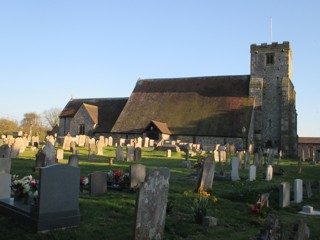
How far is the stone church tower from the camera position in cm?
3962

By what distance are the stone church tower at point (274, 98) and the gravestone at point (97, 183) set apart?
3124 cm

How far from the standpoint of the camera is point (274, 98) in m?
41.0

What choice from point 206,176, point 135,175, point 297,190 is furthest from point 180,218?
point 297,190

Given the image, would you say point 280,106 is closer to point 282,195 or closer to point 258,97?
point 258,97

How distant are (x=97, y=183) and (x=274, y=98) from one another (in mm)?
34629

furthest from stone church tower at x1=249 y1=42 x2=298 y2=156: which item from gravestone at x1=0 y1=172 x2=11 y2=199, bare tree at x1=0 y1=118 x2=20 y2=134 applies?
bare tree at x1=0 y1=118 x2=20 y2=134

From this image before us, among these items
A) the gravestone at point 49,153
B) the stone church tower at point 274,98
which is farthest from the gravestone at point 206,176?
the stone church tower at point 274,98

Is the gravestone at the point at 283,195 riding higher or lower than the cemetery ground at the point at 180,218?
higher

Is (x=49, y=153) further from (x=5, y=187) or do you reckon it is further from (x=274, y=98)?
(x=274, y=98)

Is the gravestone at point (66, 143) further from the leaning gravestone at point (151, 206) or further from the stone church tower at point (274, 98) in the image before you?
the leaning gravestone at point (151, 206)

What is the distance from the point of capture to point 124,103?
47875 mm

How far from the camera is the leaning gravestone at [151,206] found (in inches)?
261

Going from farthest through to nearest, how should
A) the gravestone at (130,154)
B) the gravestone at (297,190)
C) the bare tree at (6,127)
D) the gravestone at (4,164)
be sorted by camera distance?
the bare tree at (6,127)
the gravestone at (130,154)
the gravestone at (297,190)
the gravestone at (4,164)

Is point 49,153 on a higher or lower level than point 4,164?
higher
